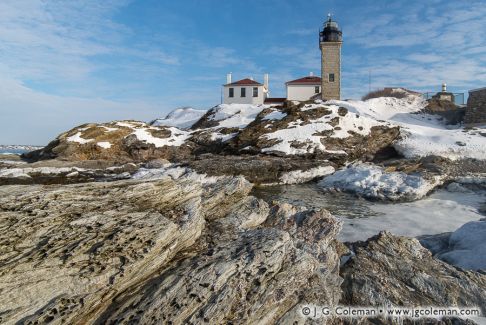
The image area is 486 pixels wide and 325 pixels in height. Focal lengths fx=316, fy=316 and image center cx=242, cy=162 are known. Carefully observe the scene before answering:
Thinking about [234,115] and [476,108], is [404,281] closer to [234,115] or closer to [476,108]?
[234,115]

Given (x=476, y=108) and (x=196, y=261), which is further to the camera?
(x=476, y=108)

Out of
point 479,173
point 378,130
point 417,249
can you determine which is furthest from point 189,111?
point 417,249

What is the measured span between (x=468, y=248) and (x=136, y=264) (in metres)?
8.81

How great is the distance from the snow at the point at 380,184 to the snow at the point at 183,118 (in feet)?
122

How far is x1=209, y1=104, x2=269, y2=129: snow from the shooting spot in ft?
146

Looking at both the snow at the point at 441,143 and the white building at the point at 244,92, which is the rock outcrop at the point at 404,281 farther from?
the white building at the point at 244,92

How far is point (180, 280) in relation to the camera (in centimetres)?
496

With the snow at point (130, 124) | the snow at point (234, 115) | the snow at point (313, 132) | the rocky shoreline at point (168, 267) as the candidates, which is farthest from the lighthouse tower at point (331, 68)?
the rocky shoreline at point (168, 267)

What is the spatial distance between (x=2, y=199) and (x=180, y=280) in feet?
11.4

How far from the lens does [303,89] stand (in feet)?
203

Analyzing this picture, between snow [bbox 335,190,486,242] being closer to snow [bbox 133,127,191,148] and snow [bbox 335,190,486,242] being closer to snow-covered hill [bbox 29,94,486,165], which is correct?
snow-covered hill [bbox 29,94,486,165]

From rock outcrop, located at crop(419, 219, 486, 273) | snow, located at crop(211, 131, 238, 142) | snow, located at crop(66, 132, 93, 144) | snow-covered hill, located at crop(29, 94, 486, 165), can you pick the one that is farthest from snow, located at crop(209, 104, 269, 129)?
rock outcrop, located at crop(419, 219, 486, 273)

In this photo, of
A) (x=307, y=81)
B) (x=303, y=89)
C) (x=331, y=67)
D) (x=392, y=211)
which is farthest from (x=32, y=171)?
(x=307, y=81)

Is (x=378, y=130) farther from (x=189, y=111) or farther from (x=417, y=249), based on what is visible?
(x=189, y=111)
